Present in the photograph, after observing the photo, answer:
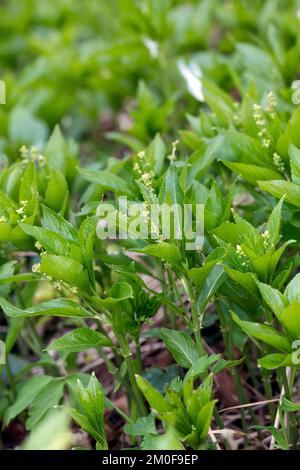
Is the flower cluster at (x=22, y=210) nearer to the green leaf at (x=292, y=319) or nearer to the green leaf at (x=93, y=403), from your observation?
the green leaf at (x=93, y=403)

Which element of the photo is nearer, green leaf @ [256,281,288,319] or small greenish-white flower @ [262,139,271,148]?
green leaf @ [256,281,288,319]

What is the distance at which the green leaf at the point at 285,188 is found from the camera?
1.68 m

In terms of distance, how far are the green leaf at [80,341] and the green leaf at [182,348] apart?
0.50ft

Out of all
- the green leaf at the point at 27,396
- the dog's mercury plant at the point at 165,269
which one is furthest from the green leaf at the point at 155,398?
the green leaf at the point at 27,396

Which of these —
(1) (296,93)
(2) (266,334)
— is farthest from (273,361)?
(1) (296,93)

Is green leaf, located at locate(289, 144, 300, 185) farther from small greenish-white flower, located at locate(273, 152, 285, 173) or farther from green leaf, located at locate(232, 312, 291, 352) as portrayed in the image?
green leaf, located at locate(232, 312, 291, 352)

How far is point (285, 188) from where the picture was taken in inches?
66.4

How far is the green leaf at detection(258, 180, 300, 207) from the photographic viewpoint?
1.68 meters

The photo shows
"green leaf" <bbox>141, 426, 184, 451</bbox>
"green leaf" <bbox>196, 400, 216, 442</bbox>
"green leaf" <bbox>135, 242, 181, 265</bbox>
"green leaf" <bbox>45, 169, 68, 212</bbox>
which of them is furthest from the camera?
"green leaf" <bbox>45, 169, 68, 212</bbox>

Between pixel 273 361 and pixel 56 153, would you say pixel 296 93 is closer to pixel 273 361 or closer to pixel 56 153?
pixel 56 153

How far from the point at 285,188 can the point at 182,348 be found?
1.52ft

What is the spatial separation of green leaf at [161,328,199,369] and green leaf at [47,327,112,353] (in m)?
0.15

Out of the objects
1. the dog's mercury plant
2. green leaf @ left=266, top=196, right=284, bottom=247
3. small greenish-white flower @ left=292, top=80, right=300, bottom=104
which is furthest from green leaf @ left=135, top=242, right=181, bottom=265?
small greenish-white flower @ left=292, top=80, right=300, bottom=104
